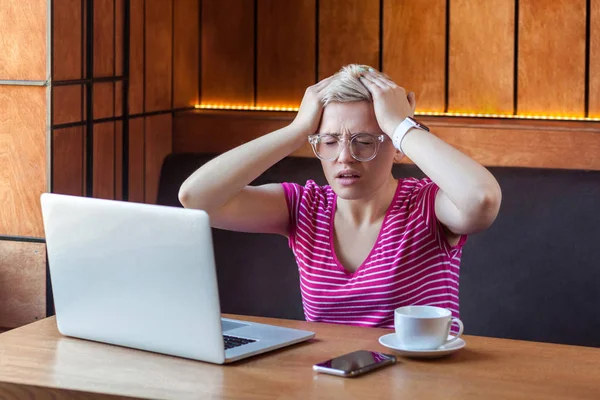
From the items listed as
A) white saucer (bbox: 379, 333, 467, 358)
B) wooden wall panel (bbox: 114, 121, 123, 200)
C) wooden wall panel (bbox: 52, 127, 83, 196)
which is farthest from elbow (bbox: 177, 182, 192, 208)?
wooden wall panel (bbox: 114, 121, 123, 200)

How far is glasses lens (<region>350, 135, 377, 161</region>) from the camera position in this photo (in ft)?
6.08

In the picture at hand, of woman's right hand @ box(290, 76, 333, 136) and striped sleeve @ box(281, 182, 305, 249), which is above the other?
woman's right hand @ box(290, 76, 333, 136)

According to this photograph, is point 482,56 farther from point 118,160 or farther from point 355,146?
point 355,146

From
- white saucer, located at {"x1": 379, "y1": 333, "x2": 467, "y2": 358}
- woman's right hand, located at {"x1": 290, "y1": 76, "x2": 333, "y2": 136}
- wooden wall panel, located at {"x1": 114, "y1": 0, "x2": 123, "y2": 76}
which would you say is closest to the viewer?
white saucer, located at {"x1": 379, "y1": 333, "x2": 467, "y2": 358}

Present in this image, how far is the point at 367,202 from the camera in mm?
1951

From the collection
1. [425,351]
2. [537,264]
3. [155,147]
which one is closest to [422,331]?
[425,351]

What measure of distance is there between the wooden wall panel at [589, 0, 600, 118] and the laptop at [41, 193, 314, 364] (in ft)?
5.99

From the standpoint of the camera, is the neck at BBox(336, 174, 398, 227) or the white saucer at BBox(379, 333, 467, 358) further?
the neck at BBox(336, 174, 398, 227)

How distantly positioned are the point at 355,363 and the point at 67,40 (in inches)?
64.3

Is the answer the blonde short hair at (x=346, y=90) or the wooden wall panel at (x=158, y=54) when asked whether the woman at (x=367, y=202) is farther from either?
the wooden wall panel at (x=158, y=54)

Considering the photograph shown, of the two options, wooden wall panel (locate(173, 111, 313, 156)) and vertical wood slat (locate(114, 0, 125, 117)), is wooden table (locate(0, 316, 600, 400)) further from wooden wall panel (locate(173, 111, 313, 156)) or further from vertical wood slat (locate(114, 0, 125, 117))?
wooden wall panel (locate(173, 111, 313, 156))

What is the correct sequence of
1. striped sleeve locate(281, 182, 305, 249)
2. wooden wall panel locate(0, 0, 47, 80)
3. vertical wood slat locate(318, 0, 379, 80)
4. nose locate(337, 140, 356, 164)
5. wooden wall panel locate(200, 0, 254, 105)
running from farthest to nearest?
wooden wall panel locate(200, 0, 254, 105), vertical wood slat locate(318, 0, 379, 80), wooden wall panel locate(0, 0, 47, 80), striped sleeve locate(281, 182, 305, 249), nose locate(337, 140, 356, 164)

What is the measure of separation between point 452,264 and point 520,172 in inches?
37.2

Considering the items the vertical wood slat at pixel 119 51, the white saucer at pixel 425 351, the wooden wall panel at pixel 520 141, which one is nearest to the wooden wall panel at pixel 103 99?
the vertical wood slat at pixel 119 51
